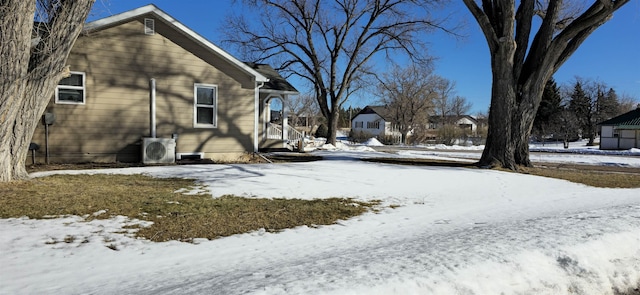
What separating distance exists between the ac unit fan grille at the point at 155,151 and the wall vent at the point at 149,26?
10.6 feet

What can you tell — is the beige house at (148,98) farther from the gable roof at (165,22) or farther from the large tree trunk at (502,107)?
the large tree trunk at (502,107)

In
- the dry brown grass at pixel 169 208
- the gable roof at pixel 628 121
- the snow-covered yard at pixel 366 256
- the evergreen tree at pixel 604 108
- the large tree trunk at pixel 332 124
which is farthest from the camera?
the evergreen tree at pixel 604 108

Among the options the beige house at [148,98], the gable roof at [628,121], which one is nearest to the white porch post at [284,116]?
the beige house at [148,98]

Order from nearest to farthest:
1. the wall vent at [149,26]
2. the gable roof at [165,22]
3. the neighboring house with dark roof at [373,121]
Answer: the gable roof at [165,22] < the wall vent at [149,26] < the neighboring house with dark roof at [373,121]

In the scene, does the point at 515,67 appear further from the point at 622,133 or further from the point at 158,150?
the point at 622,133

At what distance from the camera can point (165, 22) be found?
11.9 m

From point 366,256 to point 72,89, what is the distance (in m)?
10.4

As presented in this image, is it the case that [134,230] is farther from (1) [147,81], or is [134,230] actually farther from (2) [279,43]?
(2) [279,43]

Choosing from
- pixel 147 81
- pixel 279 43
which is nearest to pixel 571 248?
pixel 147 81

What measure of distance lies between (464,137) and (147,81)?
119 ft

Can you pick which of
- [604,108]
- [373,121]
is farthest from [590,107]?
[373,121]

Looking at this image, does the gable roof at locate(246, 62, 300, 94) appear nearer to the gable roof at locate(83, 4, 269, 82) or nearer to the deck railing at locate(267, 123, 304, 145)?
the deck railing at locate(267, 123, 304, 145)

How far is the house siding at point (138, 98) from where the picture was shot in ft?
36.0

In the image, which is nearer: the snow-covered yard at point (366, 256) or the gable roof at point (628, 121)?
the snow-covered yard at point (366, 256)
